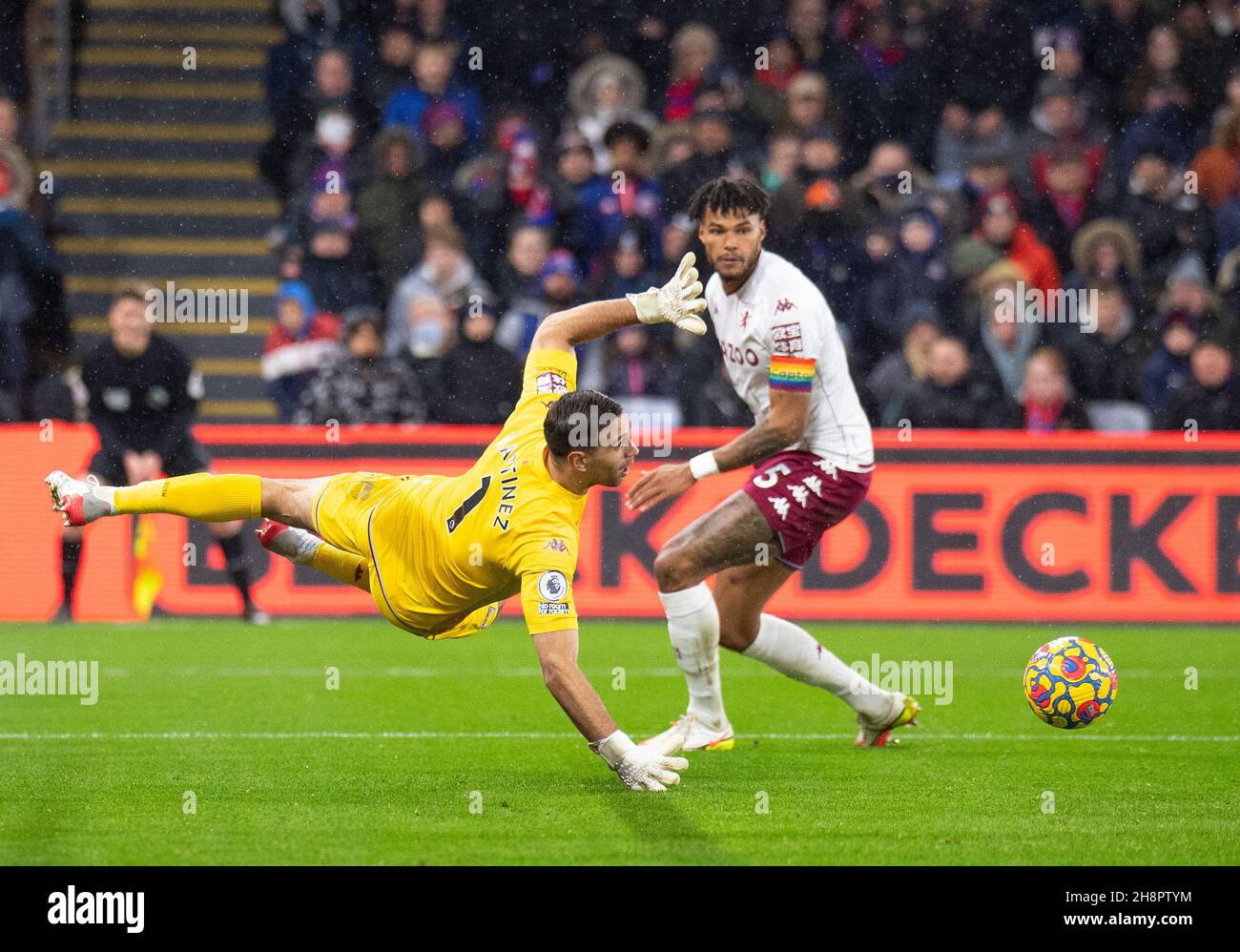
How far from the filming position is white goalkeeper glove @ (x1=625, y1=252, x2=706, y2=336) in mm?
7574

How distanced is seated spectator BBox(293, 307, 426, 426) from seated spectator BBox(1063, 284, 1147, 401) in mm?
5232

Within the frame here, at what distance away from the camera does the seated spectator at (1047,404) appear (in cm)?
1459

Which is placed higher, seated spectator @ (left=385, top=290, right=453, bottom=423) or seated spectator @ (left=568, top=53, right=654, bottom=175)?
seated spectator @ (left=568, top=53, right=654, bottom=175)

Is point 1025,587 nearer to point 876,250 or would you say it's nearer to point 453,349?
point 876,250

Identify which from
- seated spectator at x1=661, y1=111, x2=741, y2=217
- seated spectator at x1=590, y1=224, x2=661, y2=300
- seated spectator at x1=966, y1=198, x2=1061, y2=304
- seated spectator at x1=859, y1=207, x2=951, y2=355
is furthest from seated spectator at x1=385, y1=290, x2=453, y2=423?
seated spectator at x1=966, y1=198, x2=1061, y2=304

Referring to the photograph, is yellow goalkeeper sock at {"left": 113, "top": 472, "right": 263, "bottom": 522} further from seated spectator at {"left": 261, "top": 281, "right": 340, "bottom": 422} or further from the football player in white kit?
seated spectator at {"left": 261, "top": 281, "right": 340, "bottom": 422}

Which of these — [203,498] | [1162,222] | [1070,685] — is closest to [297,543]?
[203,498]

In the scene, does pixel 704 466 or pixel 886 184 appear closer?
pixel 704 466

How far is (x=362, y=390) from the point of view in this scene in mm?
14164

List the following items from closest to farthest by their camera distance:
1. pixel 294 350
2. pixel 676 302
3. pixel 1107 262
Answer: pixel 676 302 → pixel 294 350 → pixel 1107 262

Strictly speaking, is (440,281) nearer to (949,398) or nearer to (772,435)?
(949,398)

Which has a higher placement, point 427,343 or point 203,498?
point 427,343

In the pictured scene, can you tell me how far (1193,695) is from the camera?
998cm

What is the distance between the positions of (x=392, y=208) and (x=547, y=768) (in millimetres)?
9043
